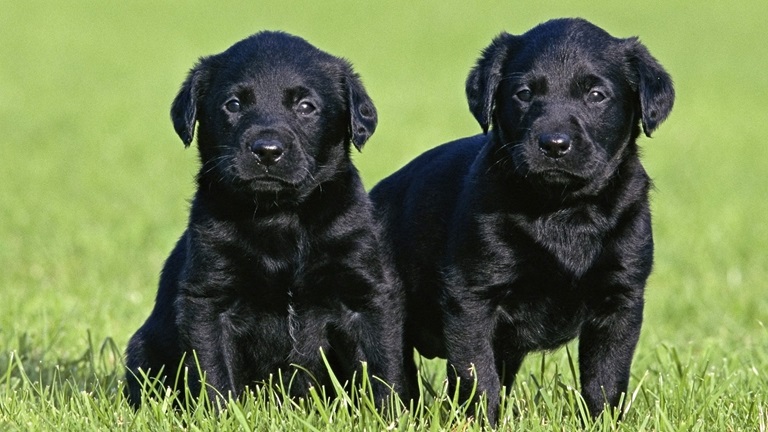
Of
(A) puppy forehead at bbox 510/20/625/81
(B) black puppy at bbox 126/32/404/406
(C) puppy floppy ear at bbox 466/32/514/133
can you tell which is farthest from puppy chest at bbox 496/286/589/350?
(A) puppy forehead at bbox 510/20/625/81

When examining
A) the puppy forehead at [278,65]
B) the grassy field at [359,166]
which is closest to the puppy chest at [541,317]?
the grassy field at [359,166]

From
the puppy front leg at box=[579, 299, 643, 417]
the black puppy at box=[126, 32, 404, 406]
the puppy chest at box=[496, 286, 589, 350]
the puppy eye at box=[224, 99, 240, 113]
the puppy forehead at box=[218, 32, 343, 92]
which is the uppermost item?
the puppy forehead at box=[218, 32, 343, 92]

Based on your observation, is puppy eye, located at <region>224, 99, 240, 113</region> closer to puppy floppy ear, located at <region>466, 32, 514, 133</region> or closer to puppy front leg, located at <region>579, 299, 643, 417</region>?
puppy floppy ear, located at <region>466, 32, 514, 133</region>

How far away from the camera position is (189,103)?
4863 millimetres

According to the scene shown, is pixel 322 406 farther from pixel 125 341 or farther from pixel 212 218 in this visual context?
pixel 125 341

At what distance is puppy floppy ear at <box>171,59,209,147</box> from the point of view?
4.82m

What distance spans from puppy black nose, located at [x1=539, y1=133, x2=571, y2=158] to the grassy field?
0.86m

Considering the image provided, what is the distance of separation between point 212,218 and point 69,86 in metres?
18.1

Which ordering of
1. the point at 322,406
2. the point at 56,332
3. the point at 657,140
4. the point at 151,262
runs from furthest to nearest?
the point at 657,140, the point at 151,262, the point at 56,332, the point at 322,406

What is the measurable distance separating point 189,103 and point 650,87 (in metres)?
1.74

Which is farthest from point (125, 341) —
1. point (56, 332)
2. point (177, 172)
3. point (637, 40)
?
point (177, 172)

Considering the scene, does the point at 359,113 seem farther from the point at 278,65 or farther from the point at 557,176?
the point at 557,176

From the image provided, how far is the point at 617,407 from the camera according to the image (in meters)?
4.43

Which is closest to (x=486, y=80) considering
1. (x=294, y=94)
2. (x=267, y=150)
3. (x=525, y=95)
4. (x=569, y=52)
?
(x=525, y=95)
